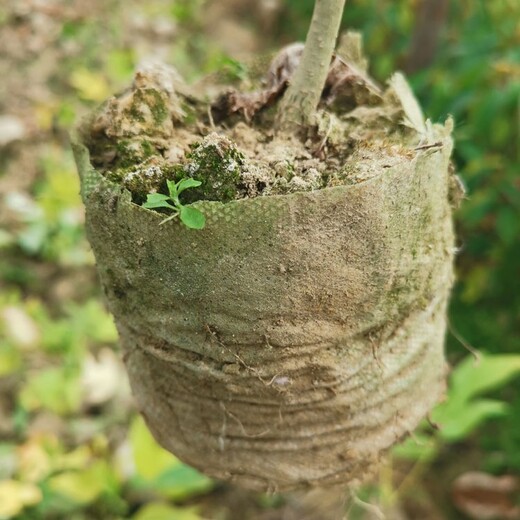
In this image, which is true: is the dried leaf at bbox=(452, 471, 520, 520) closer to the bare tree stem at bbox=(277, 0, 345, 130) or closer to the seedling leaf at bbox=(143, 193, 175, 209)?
the bare tree stem at bbox=(277, 0, 345, 130)

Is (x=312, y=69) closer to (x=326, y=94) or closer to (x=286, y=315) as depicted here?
(x=326, y=94)

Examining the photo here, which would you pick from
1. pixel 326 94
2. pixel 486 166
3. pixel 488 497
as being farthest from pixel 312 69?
pixel 488 497

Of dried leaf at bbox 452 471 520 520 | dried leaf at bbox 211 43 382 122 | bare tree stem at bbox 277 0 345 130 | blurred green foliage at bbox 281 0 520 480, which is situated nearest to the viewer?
bare tree stem at bbox 277 0 345 130

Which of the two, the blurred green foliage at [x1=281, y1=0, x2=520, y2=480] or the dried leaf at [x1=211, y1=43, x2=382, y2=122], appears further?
the blurred green foliage at [x1=281, y1=0, x2=520, y2=480]

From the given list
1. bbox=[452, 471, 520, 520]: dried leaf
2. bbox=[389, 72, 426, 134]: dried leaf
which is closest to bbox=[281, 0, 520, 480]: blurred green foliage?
bbox=[452, 471, 520, 520]: dried leaf

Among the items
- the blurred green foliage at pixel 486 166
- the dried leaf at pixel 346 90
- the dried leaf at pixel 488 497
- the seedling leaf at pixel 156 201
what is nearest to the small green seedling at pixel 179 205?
the seedling leaf at pixel 156 201
